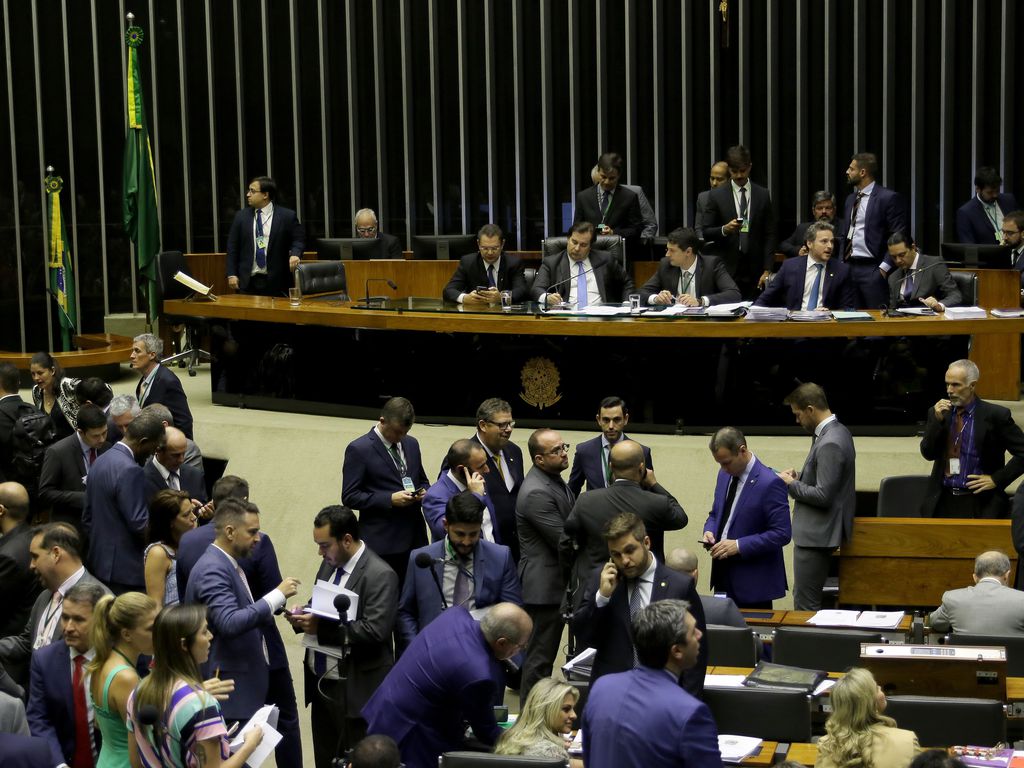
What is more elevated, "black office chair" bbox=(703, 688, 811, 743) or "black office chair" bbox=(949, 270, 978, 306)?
"black office chair" bbox=(949, 270, 978, 306)

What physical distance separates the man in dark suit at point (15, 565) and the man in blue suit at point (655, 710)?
259cm

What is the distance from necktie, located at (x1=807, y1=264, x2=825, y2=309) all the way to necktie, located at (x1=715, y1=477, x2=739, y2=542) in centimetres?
239

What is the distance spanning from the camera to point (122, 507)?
22.9 ft

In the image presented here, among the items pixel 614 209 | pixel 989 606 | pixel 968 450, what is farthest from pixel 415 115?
pixel 989 606

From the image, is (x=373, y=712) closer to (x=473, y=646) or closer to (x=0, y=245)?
(x=473, y=646)

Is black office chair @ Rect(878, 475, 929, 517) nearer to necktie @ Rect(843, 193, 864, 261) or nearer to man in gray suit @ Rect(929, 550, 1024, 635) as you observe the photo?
man in gray suit @ Rect(929, 550, 1024, 635)

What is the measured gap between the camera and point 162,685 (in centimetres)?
449

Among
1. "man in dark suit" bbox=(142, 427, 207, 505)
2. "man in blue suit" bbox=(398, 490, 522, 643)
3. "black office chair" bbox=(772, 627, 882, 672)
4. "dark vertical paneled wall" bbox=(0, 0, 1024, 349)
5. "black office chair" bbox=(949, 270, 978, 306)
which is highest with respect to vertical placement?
"dark vertical paneled wall" bbox=(0, 0, 1024, 349)

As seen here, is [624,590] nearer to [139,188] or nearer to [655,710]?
[655,710]

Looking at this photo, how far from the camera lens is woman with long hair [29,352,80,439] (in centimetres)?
866

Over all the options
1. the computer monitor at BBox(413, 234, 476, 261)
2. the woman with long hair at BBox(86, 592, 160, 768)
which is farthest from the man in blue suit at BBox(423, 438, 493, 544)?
the computer monitor at BBox(413, 234, 476, 261)

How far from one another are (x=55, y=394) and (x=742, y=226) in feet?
15.1

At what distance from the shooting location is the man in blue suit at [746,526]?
7.02 metres

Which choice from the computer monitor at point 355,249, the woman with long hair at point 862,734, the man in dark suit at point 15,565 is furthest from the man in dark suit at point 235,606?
the computer monitor at point 355,249
